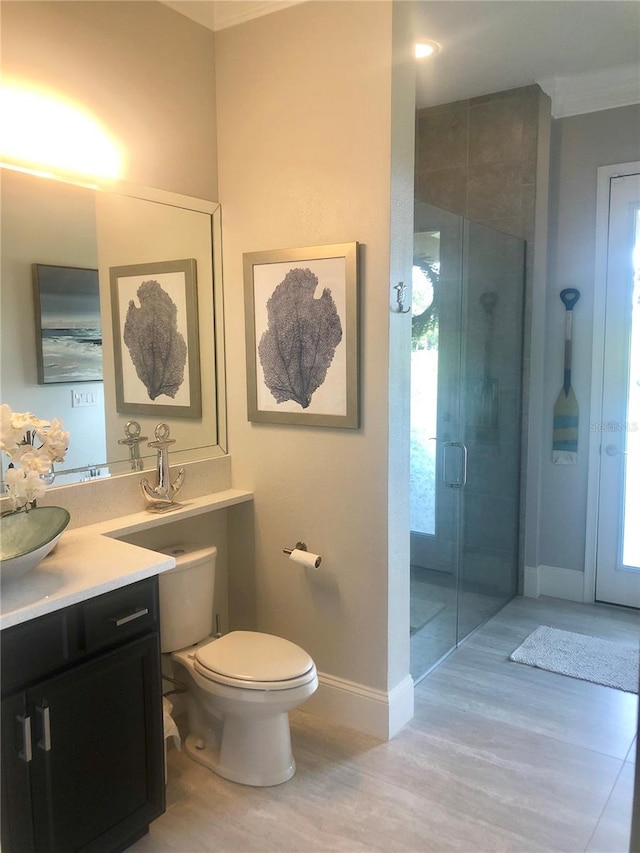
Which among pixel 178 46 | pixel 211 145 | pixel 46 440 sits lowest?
pixel 46 440

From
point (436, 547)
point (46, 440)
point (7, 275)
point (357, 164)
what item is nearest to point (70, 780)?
point (46, 440)

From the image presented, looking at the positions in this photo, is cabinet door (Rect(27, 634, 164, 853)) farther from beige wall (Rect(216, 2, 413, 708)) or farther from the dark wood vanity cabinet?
beige wall (Rect(216, 2, 413, 708))

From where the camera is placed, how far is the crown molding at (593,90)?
3.54 metres

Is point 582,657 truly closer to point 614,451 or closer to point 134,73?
point 614,451

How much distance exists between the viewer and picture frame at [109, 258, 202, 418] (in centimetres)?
249

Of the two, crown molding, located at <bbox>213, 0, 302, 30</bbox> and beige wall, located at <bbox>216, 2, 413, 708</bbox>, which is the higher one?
crown molding, located at <bbox>213, 0, 302, 30</bbox>

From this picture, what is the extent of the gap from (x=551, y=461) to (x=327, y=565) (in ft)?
6.15

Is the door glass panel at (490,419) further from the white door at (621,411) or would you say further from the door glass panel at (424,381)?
the white door at (621,411)

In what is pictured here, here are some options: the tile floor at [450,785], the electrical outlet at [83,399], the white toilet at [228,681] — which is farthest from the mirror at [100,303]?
the tile floor at [450,785]

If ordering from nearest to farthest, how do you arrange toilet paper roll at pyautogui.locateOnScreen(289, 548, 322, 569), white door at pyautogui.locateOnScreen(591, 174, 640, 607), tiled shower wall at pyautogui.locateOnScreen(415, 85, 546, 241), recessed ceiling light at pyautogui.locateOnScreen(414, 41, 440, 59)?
toilet paper roll at pyautogui.locateOnScreen(289, 548, 322, 569) → recessed ceiling light at pyautogui.locateOnScreen(414, 41, 440, 59) → white door at pyautogui.locateOnScreen(591, 174, 640, 607) → tiled shower wall at pyautogui.locateOnScreen(415, 85, 546, 241)

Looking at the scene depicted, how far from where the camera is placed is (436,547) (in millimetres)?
3262

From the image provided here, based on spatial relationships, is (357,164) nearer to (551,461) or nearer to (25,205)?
(25,205)

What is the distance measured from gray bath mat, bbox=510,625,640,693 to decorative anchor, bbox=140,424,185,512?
5.91ft

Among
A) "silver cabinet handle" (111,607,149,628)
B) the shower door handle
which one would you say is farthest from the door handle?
"silver cabinet handle" (111,607,149,628)
